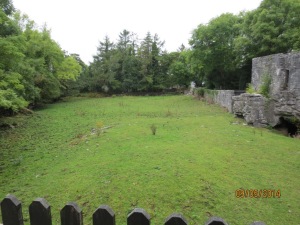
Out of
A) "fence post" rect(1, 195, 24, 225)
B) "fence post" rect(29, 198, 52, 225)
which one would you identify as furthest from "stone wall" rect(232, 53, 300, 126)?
"fence post" rect(1, 195, 24, 225)

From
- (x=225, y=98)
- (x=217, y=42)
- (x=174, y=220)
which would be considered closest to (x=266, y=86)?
(x=225, y=98)

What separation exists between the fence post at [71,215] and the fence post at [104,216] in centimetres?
18

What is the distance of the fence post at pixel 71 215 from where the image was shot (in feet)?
5.11

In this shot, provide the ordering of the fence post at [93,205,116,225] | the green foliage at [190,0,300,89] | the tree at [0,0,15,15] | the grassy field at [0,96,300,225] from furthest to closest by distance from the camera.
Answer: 1. the green foliage at [190,0,300,89]
2. the tree at [0,0,15,15]
3. the grassy field at [0,96,300,225]
4. the fence post at [93,205,116,225]

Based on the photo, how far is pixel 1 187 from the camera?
16.0 ft

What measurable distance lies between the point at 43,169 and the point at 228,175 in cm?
501

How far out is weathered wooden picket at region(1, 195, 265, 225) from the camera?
141 centimetres

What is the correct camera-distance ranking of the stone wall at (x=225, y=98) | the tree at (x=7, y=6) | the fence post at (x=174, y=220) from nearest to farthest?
the fence post at (x=174, y=220) → the tree at (x=7, y=6) → the stone wall at (x=225, y=98)

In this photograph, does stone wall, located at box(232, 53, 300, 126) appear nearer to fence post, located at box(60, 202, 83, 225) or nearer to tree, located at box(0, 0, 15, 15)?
fence post, located at box(60, 202, 83, 225)

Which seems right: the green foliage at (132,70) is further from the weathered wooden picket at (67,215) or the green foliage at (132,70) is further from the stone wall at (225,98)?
the weathered wooden picket at (67,215)

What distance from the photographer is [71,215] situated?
5.17 feet
